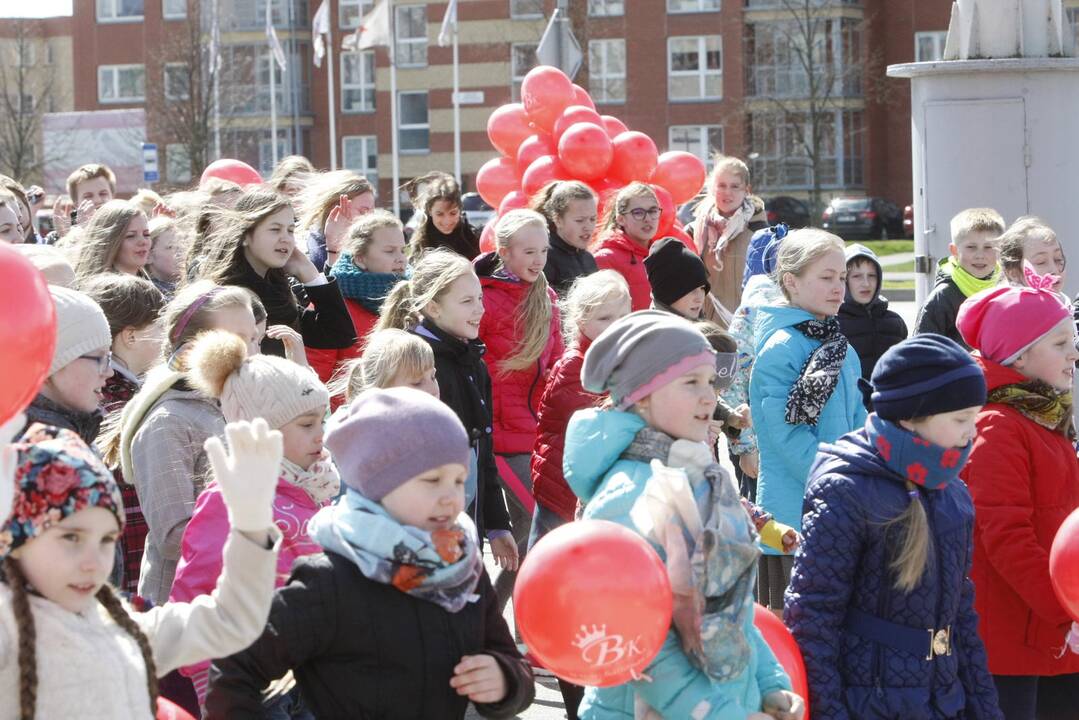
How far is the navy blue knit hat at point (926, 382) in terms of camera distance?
421 cm

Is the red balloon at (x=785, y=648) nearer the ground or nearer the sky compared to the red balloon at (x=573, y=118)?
nearer the ground

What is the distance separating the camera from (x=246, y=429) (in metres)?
3.00

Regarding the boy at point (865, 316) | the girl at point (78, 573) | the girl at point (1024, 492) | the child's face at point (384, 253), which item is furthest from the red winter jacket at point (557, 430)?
the girl at point (78, 573)

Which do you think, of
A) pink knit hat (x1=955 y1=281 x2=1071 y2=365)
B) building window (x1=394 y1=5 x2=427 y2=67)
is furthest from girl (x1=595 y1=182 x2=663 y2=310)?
building window (x1=394 y1=5 x2=427 y2=67)

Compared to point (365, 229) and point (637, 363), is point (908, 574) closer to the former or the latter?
point (637, 363)

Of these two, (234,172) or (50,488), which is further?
(234,172)

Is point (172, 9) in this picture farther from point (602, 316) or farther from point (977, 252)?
point (602, 316)

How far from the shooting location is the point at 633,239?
9.45 meters

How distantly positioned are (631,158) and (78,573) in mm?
8943

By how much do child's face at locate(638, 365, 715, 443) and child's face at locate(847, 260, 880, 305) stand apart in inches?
159

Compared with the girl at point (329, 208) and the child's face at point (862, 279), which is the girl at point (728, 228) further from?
the child's face at point (862, 279)

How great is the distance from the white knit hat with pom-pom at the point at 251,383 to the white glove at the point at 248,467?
3.92 ft

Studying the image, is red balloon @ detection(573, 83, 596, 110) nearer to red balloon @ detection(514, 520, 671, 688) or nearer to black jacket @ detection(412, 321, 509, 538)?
black jacket @ detection(412, 321, 509, 538)

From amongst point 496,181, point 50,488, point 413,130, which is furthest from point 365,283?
point 413,130
